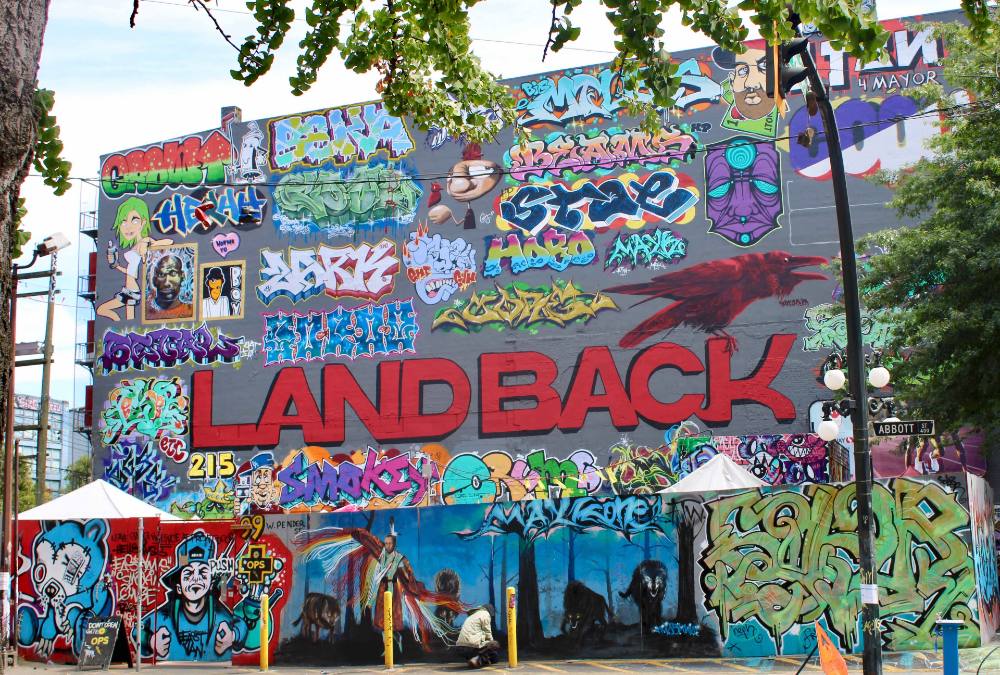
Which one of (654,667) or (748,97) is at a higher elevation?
(748,97)

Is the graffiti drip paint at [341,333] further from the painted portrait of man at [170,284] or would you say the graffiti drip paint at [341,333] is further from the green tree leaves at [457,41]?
the green tree leaves at [457,41]

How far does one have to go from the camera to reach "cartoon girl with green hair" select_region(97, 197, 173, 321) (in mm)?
33750

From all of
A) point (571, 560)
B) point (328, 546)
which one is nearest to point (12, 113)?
point (571, 560)

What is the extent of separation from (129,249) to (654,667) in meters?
22.5

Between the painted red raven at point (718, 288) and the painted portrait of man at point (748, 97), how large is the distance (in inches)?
131

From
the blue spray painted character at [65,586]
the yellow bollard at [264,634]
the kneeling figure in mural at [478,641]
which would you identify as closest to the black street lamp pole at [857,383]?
the kneeling figure in mural at [478,641]

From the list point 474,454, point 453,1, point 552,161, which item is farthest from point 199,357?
point 453,1

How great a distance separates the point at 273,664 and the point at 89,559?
413 cm

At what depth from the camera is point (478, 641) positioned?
1841 cm

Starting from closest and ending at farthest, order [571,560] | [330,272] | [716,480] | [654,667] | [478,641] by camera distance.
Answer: [654,667], [478,641], [571,560], [716,480], [330,272]

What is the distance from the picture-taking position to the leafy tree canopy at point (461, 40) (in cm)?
624

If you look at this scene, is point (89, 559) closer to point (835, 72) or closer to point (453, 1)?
point (453, 1)

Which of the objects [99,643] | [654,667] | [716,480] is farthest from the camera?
[716,480]

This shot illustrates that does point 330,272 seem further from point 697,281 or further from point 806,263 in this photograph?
point 806,263
